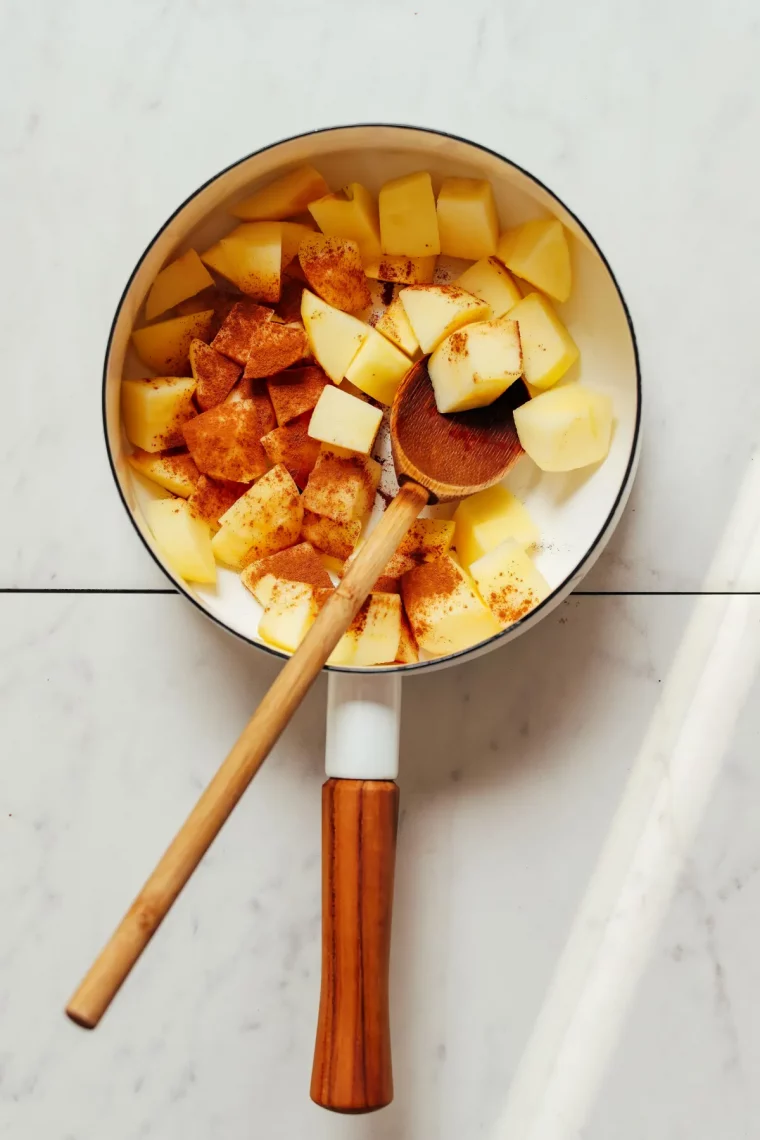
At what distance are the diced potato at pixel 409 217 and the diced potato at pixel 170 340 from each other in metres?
0.16

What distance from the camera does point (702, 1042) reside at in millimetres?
862

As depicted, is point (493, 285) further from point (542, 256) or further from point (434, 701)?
point (434, 701)

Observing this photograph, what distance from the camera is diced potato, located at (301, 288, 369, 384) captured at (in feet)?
2.74

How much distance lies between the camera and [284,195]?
83 centimetres

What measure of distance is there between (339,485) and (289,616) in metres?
0.12

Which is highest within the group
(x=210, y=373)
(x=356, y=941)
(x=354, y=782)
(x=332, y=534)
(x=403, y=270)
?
(x=403, y=270)

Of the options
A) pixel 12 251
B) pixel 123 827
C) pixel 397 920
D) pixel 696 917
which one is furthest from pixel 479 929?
pixel 12 251

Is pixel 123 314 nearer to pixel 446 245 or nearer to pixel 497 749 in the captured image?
pixel 446 245

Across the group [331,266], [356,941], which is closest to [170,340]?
[331,266]

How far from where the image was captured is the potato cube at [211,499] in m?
0.84

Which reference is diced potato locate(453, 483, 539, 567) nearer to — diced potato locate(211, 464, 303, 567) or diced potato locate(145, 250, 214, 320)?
diced potato locate(211, 464, 303, 567)

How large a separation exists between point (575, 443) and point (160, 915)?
460mm

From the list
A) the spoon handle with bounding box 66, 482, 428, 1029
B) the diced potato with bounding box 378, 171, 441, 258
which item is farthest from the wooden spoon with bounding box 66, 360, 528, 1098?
the diced potato with bounding box 378, 171, 441, 258

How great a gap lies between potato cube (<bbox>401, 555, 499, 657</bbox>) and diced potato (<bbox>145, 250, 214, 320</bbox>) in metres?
0.30
